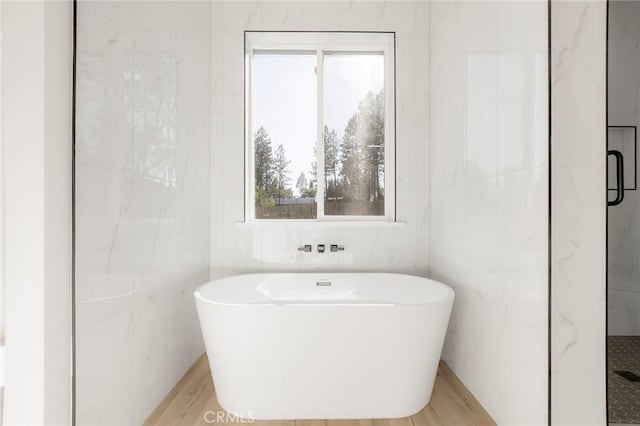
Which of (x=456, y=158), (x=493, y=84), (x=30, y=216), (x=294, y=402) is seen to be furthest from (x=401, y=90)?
(x=30, y=216)

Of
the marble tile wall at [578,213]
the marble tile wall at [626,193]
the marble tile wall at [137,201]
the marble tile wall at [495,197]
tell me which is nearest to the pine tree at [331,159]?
the marble tile wall at [495,197]

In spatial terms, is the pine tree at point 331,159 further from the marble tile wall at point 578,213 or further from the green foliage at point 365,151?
the marble tile wall at point 578,213

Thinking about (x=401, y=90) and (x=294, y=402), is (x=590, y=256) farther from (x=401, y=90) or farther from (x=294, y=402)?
(x=401, y=90)

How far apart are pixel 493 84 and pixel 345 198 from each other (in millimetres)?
1311

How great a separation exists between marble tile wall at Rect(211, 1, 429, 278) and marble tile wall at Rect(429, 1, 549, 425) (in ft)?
0.67

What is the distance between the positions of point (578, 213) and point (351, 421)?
136 cm

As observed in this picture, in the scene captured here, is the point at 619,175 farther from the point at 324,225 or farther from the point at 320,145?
the point at 320,145

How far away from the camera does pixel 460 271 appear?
217 centimetres

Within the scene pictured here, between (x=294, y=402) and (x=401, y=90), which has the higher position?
(x=401, y=90)

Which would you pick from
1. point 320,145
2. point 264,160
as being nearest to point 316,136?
point 320,145

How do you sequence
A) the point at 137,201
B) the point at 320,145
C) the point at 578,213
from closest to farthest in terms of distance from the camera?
1. the point at 578,213
2. the point at 137,201
3. the point at 320,145

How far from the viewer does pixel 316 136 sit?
2814 mm

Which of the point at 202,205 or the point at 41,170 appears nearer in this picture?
the point at 41,170

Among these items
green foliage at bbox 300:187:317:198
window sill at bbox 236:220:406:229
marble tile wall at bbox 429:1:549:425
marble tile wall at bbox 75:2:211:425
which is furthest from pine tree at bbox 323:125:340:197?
marble tile wall at bbox 75:2:211:425
